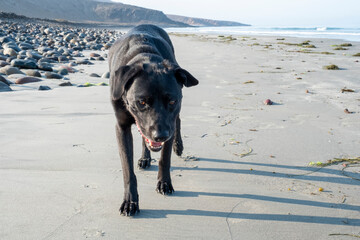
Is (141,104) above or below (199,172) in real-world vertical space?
above

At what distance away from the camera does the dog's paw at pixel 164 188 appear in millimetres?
3039

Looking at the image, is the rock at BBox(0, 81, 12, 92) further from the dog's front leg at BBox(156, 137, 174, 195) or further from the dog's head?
the dog's front leg at BBox(156, 137, 174, 195)

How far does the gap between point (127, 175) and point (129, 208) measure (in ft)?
1.18

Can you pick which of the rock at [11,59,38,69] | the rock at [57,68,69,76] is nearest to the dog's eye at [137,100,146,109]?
the rock at [57,68,69,76]

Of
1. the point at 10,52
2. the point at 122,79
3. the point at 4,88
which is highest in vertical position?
the point at 122,79

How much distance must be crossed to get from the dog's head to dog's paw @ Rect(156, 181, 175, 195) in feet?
1.20

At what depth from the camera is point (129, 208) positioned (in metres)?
2.65

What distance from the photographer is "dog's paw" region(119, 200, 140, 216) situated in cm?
264

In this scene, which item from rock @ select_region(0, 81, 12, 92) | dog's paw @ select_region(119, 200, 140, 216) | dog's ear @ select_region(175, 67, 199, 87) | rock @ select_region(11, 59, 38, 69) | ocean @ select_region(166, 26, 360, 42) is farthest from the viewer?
ocean @ select_region(166, 26, 360, 42)

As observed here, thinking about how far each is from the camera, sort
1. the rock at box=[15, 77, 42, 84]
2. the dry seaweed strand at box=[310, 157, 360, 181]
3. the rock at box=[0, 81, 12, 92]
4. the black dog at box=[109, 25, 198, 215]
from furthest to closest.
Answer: the rock at box=[15, 77, 42, 84] < the rock at box=[0, 81, 12, 92] < the dry seaweed strand at box=[310, 157, 360, 181] < the black dog at box=[109, 25, 198, 215]

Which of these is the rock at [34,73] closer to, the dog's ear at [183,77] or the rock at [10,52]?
the rock at [10,52]

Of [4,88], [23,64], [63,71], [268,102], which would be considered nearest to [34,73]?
[63,71]

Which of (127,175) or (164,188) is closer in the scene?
(127,175)

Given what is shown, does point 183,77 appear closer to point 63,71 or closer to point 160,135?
point 160,135
